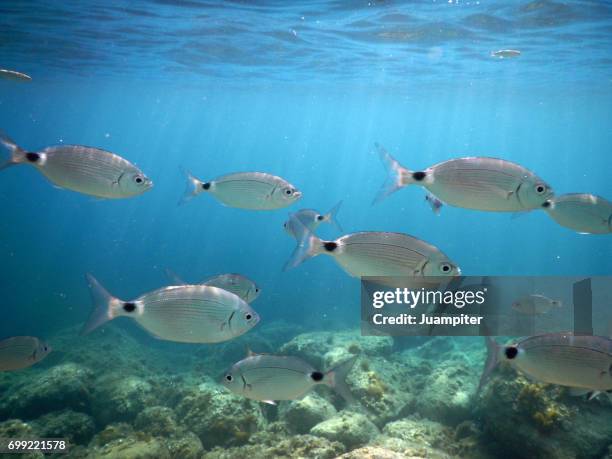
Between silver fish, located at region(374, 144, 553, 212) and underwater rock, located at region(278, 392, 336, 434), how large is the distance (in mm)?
4901

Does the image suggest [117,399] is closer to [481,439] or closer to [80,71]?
[481,439]

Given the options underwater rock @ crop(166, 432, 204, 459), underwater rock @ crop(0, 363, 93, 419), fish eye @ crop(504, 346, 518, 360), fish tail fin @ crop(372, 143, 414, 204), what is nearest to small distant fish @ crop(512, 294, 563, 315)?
fish eye @ crop(504, 346, 518, 360)

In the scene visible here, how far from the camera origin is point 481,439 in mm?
6414

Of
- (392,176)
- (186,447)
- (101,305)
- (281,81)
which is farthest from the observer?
(281,81)

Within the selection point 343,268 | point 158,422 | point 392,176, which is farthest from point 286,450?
point 392,176

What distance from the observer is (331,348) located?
434 inches

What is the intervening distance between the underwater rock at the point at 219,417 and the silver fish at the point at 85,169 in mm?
4582

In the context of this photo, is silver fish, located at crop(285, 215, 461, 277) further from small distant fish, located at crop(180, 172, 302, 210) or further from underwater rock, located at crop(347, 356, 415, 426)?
underwater rock, located at crop(347, 356, 415, 426)

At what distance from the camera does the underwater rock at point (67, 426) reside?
7.66 meters

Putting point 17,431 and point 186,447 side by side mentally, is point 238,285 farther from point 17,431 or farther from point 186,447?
point 17,431

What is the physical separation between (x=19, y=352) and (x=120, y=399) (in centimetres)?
374

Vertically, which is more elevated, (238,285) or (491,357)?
(238,285)

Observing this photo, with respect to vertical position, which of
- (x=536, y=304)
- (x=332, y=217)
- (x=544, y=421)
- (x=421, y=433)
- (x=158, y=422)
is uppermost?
(x=332, y=217)

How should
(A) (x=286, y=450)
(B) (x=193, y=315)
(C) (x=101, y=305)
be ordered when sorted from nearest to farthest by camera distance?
1. (C) (x=101, y=305)
2. (B) (x=193, y=315)
3. (A) (x=286, y=450)
